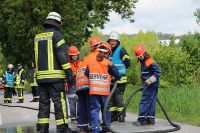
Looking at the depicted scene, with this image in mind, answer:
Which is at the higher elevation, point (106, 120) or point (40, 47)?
point (40, 47)

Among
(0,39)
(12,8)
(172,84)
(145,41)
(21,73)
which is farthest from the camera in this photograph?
(145,41)

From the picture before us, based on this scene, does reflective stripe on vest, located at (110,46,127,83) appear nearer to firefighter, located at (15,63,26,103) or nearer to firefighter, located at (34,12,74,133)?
firefighter, located at (34,12,74,133)

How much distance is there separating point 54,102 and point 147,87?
99.4 inches

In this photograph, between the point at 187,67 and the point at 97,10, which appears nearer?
the point at 187,67

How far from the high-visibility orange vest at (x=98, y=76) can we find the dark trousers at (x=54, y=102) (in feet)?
1.92

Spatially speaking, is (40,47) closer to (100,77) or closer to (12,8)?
(100,77)

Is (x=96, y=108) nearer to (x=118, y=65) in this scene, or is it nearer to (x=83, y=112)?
(x=83, y=112)

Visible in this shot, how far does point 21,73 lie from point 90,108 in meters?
13.7

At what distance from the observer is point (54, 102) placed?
9406 millimetres

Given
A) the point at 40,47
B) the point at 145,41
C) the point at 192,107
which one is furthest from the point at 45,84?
the point at 145,41

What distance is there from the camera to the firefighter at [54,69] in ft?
30.6

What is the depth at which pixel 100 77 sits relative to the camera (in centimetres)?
915

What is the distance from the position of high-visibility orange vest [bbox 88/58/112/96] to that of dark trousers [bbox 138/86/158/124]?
2.13 m

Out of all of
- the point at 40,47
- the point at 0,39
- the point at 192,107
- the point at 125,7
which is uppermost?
the point at 125,7
